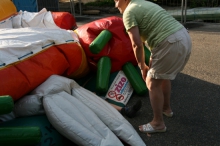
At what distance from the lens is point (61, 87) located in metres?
2.71

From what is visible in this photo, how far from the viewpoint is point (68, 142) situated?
8.54 feet

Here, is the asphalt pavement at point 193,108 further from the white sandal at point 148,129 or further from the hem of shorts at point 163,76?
the hem of shorts at point 163,76

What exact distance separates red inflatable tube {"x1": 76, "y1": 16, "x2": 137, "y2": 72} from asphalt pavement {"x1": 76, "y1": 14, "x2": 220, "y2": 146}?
0.50 meters

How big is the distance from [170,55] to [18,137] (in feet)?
4.58

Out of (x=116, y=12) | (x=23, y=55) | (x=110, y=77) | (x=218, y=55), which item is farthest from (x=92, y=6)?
(x=23, y=55)

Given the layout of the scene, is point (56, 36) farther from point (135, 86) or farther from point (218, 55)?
point (218, 55)

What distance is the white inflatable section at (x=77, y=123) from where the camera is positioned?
2.34 metres

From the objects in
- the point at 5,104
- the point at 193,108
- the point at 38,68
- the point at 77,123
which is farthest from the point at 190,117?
the point at 5,104

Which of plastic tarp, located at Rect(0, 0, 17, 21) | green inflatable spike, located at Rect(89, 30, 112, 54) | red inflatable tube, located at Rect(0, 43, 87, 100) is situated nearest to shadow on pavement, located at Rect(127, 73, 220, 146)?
green inflatable spike, located at Rect(89, 30, 112, 54)

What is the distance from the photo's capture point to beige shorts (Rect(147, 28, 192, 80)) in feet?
8.33

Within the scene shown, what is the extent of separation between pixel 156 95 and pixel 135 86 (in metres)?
0.87

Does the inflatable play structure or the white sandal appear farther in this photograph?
the white sandal

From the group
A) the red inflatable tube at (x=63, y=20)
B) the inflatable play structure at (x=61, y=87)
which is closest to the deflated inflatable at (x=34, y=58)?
the inflatable play structure at (x=61, y=87)

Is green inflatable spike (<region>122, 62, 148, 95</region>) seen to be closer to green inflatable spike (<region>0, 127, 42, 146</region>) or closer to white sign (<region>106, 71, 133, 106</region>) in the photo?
white sign (<region>106, 71, 133, 106</region>)
